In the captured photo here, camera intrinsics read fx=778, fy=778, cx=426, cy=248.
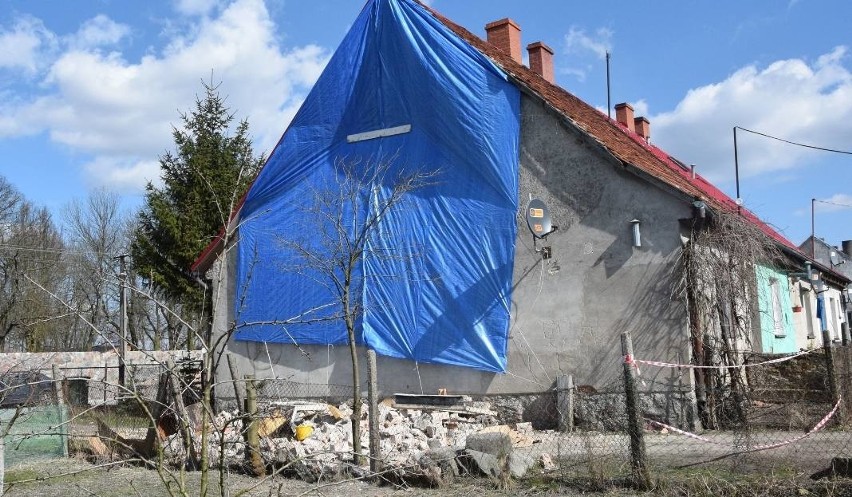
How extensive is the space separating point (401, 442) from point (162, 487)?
3293 millimetres

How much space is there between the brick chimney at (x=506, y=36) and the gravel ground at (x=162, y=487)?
1296cm

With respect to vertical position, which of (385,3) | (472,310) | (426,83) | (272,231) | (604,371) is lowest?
(604,371)

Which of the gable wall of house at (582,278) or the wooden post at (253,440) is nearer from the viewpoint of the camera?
the wooden post at (253,440)

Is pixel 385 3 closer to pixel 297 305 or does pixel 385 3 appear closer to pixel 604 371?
pixel 297 305

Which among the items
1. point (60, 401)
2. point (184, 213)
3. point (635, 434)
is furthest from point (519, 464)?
point (184, 213)

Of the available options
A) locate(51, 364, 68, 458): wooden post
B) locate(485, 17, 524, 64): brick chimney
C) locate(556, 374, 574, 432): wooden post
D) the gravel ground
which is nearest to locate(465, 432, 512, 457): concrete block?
the gravel ground

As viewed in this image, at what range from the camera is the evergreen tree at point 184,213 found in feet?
84.5

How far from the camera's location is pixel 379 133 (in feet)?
52.3

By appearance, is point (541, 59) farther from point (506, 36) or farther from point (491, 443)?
point (491, 443)

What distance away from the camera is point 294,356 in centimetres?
1638

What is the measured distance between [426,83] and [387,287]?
4103 mm

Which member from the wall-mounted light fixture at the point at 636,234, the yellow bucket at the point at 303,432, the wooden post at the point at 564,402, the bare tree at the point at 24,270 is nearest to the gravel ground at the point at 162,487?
the yellow bucket at the point at 303,432

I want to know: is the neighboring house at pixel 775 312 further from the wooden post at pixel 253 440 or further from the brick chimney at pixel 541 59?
the wooden post at pixel 253 440

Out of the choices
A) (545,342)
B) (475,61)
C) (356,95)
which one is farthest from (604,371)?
(356,95)
